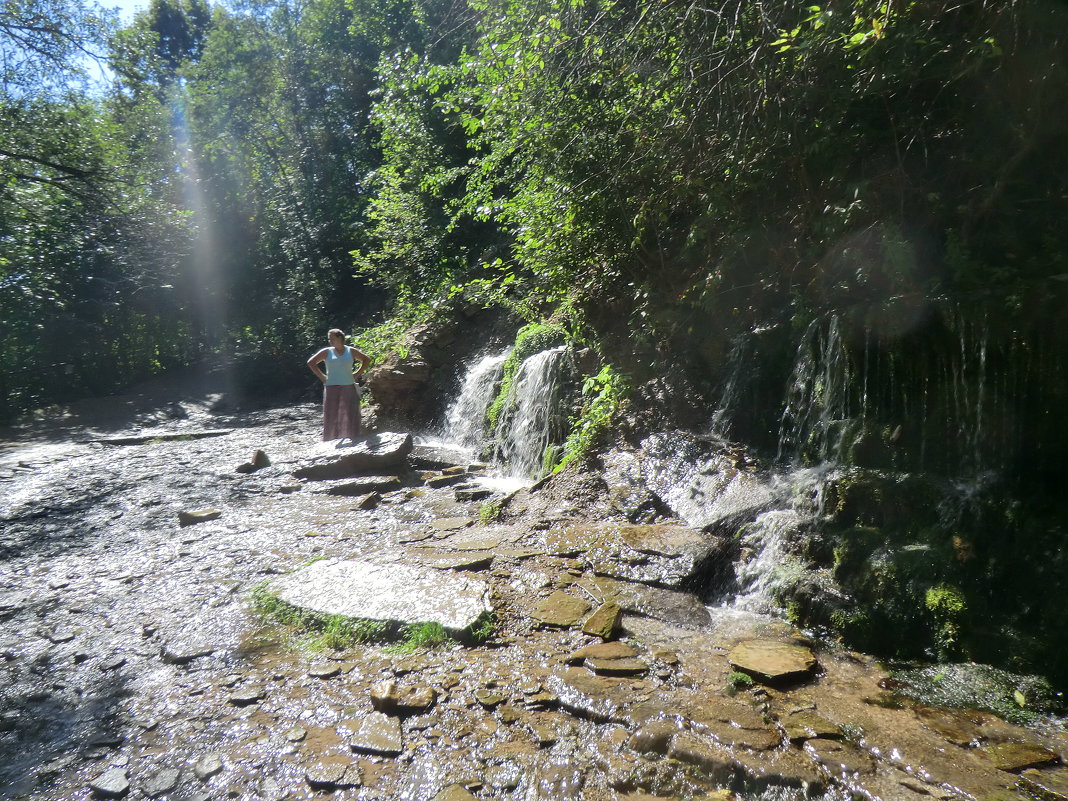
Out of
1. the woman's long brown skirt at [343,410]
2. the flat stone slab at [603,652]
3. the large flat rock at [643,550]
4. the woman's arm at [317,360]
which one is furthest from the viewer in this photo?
the woman's arm at [317,360]

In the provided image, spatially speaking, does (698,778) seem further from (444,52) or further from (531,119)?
(444,52)

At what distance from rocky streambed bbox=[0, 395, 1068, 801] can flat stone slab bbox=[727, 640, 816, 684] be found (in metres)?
0.02

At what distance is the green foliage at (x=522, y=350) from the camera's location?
1014 centimetres

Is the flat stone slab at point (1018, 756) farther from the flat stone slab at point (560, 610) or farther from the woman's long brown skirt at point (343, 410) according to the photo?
the woman's long brown skirt at point (343, 410)

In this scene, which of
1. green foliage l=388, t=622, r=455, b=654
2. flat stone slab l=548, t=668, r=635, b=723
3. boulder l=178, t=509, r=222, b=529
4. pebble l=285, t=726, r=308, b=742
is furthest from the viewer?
boulder l=178, t=509, r=222, b=529

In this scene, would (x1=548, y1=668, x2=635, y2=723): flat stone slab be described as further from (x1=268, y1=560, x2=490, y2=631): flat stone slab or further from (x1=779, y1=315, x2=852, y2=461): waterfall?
(x1=779, y1=315, x2=852, y2=461): waterfall

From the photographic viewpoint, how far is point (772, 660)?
3.85 meters

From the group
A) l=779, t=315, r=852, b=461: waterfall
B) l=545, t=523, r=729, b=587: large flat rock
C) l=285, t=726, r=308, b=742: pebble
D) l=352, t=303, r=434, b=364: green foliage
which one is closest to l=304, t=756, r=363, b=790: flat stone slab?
l=285, t=726, r=308, b=742: pebble

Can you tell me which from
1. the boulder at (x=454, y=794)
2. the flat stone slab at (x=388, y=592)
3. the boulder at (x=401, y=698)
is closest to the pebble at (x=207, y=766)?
the boulder at (x=401, y=698)

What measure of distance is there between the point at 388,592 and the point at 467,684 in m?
1.23

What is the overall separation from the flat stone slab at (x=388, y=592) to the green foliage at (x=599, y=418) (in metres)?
2.59

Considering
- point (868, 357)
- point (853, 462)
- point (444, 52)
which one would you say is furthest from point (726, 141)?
point (444, 52)

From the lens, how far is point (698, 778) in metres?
2.98

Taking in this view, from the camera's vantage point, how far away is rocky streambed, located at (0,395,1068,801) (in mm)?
3025
